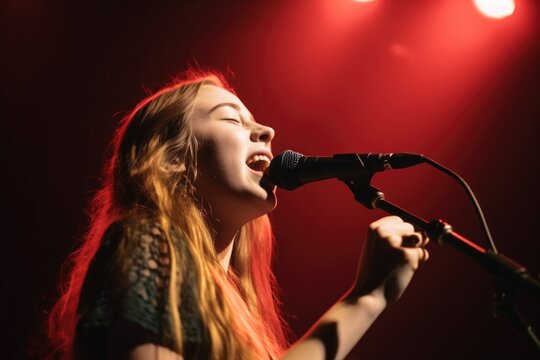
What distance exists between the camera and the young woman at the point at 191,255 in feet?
3.25

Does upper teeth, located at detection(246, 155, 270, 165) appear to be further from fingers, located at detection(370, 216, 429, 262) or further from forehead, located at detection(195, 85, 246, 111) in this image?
fingers, located at detection(370, 216, 429, 262)

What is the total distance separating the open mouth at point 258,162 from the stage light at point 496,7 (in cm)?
147

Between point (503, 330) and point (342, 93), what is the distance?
1.27 m

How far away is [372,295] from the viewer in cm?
106

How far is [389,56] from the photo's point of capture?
2.28 m

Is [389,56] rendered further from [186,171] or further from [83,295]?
[83,295]

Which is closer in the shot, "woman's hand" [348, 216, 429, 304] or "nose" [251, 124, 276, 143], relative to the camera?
"woman's hand" [348, 216, 429, 304]

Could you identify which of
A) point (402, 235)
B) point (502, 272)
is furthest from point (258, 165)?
point (502, 272)

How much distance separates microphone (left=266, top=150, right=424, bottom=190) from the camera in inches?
40.7

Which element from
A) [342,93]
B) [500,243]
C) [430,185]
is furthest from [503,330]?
[342,93]

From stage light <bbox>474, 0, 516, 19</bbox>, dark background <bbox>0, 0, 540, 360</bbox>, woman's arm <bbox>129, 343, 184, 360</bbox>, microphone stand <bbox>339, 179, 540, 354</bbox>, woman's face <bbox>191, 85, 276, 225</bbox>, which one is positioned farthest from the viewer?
stage light <bbox>474, 0, 516, 19</bbox>

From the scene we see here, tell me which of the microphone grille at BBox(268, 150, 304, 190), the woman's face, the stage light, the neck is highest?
the stage light

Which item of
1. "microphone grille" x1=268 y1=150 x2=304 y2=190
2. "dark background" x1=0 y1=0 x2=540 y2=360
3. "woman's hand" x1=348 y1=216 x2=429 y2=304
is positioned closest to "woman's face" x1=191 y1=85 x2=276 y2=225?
"microphone grille" x1=268 y1=150 x2=304 y2=190

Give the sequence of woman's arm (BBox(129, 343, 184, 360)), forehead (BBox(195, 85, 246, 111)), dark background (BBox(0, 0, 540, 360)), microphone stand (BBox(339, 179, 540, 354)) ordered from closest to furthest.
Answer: microphone stand (BBox(339, 179, 540, 354))
woman's arm (BBox(129, 343, 184, 360))
forehead (BBox(195, 85, 246, 111))
dark background (BBox(0, 0, 540, 360))
